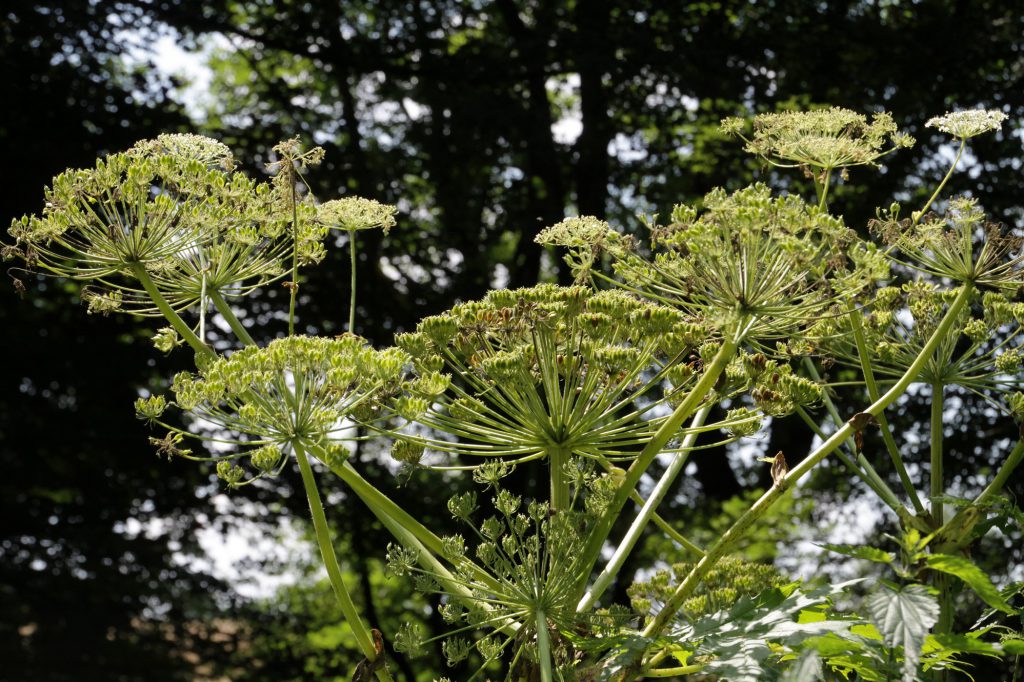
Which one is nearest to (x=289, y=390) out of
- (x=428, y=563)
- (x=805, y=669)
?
(x=428, y=563)

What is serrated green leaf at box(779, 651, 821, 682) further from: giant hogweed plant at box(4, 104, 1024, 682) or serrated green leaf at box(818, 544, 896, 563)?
serrated green leaf at box(818, 544, 896, 563)

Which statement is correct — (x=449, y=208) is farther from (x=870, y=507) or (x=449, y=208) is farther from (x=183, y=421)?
(x=870, y=507)

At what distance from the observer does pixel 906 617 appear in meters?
2.07

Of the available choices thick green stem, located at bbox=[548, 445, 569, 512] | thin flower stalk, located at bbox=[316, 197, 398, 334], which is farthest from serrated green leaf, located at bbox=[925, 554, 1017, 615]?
thin flower stalk, located at bbox=[316, 197, 398, 334]

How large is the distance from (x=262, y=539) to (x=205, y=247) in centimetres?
1269

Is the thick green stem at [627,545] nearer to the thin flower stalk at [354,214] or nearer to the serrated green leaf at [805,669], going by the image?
the serrated green leaf at [805,669]

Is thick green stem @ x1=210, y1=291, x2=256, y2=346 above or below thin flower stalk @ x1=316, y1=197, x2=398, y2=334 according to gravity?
below

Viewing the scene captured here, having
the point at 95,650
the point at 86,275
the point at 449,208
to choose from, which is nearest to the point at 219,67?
the point at 449,208

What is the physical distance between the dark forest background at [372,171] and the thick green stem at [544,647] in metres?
9.94

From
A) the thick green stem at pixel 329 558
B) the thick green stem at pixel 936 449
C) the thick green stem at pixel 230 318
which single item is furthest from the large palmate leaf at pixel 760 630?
the thick green stem at pixel 230 318

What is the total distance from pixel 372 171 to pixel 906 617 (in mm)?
11679

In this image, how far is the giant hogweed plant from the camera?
236 centimetres

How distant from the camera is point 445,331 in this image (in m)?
2.71

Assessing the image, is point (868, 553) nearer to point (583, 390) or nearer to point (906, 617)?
point (906, 617)
